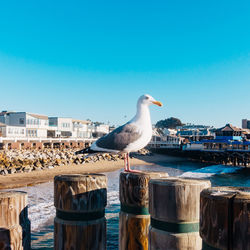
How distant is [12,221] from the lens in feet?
7.10

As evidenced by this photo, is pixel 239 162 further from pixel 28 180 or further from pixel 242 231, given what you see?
pixel 242 231

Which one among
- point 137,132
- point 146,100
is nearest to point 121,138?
point 137,132

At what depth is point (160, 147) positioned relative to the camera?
76.3 m

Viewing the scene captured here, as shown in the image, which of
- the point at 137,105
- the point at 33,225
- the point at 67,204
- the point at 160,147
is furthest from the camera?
the point at 160,147

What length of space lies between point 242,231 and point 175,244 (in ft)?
2.19

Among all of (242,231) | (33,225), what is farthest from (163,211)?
(33,225)

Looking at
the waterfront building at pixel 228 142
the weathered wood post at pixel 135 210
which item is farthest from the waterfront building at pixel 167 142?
the weathered wood post at pixel 135 210

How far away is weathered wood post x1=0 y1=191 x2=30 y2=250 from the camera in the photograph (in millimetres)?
2127

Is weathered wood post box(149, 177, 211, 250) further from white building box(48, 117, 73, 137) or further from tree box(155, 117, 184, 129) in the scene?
tree box(155, 117, 184, 129)

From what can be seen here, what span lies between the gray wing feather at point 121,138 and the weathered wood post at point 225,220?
10.6ft

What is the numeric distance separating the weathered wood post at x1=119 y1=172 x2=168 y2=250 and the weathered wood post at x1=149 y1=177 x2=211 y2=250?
796mm

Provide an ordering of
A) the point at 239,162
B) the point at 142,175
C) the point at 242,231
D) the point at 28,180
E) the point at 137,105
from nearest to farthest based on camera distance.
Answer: the point at 242,231 < the point at 142,175 < the point at 137,105 < the point at 28,180 < the point at 239,162

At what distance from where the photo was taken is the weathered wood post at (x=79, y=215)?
224 cm

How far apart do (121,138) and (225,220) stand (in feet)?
11.8
